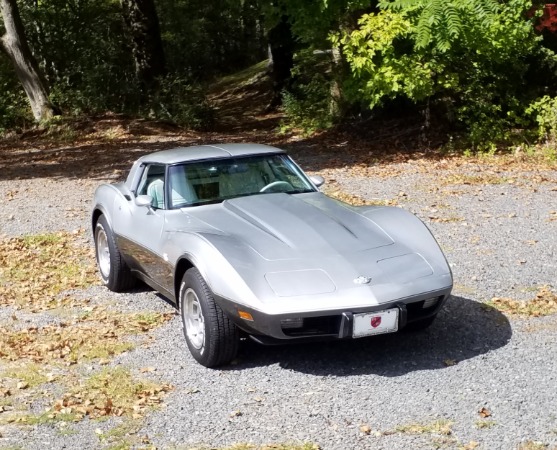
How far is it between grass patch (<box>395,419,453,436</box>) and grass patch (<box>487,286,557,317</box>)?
7.83ft

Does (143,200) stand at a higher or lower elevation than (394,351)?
higher

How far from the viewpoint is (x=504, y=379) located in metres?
5.77

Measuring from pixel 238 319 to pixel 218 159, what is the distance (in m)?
2.09

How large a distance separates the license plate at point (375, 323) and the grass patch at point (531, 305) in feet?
6.05

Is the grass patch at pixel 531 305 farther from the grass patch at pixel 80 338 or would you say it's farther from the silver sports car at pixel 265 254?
the grass patch at pixel 80 338

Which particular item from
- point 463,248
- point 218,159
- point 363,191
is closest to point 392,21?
point 363,191

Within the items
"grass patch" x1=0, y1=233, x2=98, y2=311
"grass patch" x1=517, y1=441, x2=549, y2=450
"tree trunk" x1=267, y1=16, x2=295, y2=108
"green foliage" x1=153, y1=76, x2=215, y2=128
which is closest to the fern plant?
"grass patch" x1=0, y1=233, x2=98, y2=311

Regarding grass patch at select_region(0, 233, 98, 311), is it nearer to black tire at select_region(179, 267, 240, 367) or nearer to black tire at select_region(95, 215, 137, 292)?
black tire at select_region(95, 215, 137, 292)

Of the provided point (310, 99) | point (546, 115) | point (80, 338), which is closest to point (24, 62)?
point (310, 99)

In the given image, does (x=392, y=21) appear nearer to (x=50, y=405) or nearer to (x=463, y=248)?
(x=463, y=248)

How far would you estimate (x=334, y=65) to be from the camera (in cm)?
2162

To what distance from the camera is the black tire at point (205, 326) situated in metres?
6.01

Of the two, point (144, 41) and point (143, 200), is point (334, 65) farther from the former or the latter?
point (143, 200)

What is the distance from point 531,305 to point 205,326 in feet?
10.1
